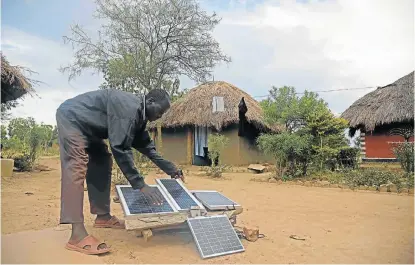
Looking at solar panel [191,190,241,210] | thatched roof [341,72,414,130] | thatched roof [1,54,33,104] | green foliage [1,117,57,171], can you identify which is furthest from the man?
thatched roof [341,72,414,130]

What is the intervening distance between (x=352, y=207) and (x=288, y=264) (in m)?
3.24

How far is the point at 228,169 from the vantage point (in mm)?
13062

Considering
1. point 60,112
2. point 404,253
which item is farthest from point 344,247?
point 60,112

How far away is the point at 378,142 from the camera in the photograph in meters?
14.5

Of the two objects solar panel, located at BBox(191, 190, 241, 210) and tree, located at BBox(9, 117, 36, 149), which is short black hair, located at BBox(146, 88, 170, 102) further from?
tree, located at BBox(9, 117, 36, 149)

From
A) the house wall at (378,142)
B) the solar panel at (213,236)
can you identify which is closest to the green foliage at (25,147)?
the solar panel at (213,236)

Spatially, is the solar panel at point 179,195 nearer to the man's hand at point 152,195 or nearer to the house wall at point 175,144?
the man's hand at point 152,195

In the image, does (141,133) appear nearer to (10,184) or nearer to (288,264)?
(288,264)

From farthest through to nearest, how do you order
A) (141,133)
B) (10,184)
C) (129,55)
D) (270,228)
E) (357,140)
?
(357,140)
(129,55)
(10,184)
(270,228)
(141,133)

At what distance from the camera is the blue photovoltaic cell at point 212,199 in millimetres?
3604

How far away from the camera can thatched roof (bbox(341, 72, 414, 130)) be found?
526 inches

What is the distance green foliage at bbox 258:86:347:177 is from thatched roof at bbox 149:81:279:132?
210 inches

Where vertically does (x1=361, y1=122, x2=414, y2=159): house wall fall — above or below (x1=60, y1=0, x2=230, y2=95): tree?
below

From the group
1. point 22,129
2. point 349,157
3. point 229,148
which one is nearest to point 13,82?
point 22,129
